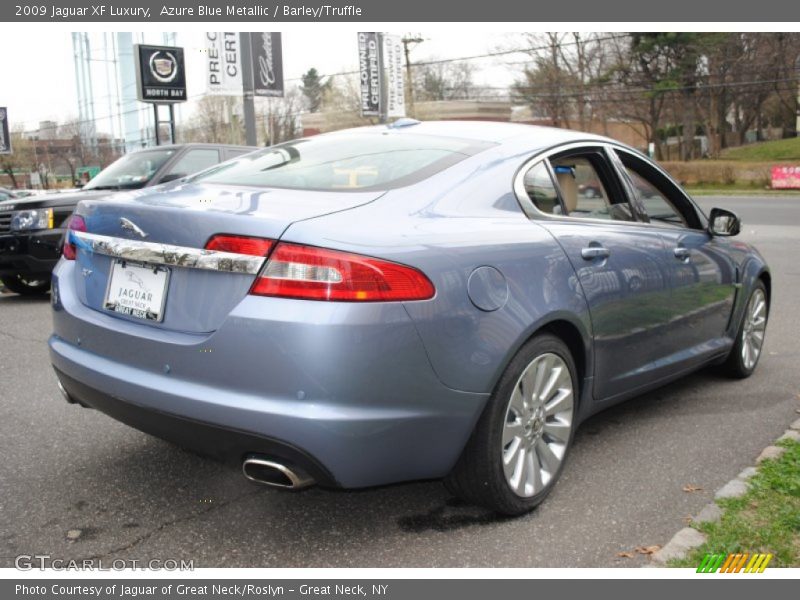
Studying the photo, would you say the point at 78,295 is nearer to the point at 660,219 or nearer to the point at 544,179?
the point at 544,179

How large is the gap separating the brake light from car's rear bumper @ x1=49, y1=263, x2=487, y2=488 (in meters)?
0.16

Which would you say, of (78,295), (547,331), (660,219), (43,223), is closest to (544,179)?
(547,331)

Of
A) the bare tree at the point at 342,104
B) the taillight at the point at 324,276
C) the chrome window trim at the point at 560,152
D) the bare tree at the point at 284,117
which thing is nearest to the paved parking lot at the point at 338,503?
the taillight at the point at 324,276

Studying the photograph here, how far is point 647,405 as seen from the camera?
4.77 m

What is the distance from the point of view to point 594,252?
346 cm

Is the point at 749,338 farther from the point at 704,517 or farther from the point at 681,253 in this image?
the point at 704,517

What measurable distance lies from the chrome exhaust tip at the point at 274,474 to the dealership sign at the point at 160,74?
1801 cm

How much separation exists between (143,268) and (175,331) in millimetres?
298

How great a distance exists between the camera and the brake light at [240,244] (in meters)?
2.58

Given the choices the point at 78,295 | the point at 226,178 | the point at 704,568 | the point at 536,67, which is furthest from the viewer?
the point at 536,67

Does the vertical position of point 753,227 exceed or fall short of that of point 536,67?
it falls short

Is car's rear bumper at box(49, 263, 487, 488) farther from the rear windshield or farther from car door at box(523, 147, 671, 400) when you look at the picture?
car door at box(523, 147, 671, 400)

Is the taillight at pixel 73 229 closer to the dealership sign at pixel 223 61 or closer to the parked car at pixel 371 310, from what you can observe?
the parked car at pixel 371 310

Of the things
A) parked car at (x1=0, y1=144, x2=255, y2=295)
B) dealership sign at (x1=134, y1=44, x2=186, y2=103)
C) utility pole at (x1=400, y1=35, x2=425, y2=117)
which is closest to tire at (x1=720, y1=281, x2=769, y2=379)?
parked car at (x1=0, y1=144, x2=255, y2=295)
